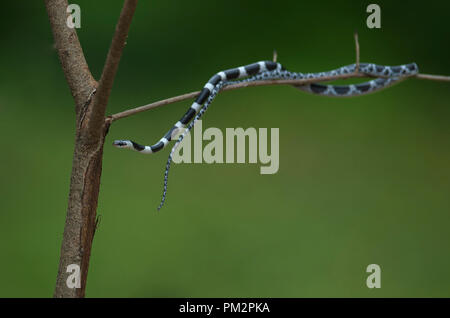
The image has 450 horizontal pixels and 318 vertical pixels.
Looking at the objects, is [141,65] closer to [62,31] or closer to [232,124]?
[232,124]

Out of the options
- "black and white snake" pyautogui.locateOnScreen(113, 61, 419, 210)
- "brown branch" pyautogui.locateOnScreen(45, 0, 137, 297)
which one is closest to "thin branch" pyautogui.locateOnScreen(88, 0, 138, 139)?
"brown branch" pyautogui.locateOnScreen(45, 0, 137, 297)

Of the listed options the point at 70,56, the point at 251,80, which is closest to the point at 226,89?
the point at 251,80

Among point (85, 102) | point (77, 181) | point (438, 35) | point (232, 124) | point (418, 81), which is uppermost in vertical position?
point (438, 35)

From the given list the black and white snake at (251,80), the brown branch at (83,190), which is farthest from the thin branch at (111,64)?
the black and white snake at (251,80)

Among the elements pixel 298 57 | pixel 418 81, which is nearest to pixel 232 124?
pixel 298 57

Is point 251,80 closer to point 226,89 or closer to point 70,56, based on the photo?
point 226,89

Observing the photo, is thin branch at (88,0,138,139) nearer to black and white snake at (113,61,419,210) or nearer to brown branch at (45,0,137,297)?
brown branch at (45,0,137,297)
